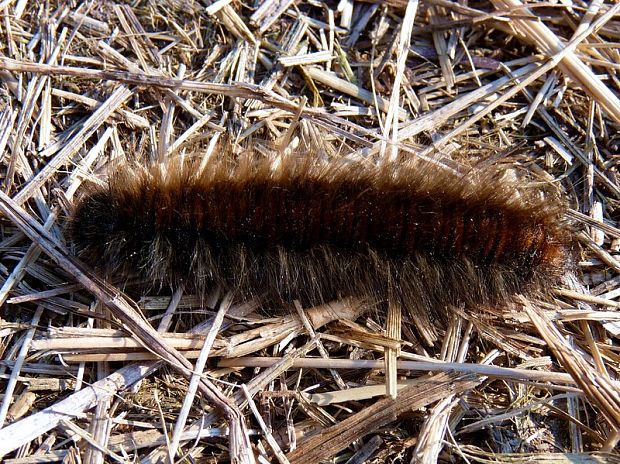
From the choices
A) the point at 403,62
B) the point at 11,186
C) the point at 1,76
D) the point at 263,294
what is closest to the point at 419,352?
the point at 263,294

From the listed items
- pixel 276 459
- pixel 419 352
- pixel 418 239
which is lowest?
pixel 276 459

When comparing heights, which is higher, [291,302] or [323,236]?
[323,236]

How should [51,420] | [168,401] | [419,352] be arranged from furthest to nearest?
1. [419,352]
2. [168,401]
3. [51,420]

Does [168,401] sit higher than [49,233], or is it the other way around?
[49,233]

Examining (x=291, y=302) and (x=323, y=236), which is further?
(x=291, y=302)

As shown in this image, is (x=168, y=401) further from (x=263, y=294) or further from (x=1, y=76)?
(x=1, y=76)

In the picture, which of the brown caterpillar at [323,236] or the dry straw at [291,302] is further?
the brown caterpillar at [323,236]

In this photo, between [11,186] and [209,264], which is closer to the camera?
[209,264]

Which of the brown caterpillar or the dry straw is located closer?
the dry straw
